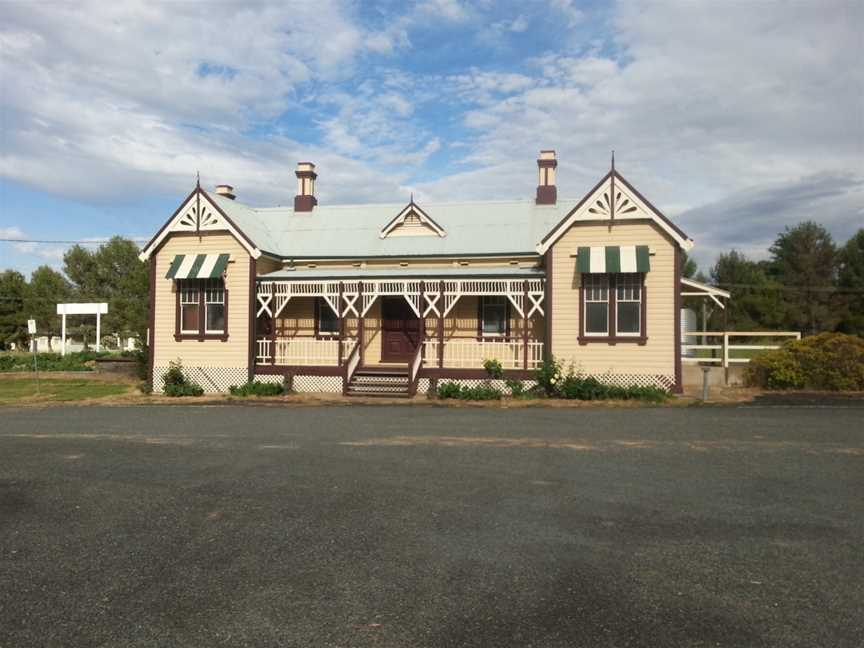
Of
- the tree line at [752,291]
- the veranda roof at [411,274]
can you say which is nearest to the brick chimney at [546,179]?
the veranda roof at [411,274]

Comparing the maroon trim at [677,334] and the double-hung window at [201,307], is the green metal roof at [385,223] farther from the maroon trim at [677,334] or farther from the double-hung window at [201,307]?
the maroon trim at [677,334]

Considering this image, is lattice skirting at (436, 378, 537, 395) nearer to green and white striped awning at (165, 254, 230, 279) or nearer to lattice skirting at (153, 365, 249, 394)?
lattice skirting at (153, 365, 249, 394)

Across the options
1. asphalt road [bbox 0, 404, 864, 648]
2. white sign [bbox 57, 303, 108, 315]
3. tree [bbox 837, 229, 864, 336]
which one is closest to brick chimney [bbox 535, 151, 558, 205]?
asphalt road [bbox 0, 404, 864, 648]

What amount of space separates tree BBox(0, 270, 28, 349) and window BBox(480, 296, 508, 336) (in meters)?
52.5

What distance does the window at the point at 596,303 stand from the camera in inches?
734

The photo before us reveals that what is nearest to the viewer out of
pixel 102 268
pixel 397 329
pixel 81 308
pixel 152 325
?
pixel 152 325

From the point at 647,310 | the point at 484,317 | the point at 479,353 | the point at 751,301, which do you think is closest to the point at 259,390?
the point at 479,353

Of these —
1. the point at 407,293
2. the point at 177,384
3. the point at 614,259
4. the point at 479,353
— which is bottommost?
the point at 177,384

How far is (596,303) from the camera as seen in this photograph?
18734mm

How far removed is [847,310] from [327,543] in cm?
6377

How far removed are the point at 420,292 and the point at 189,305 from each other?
7.92 metres

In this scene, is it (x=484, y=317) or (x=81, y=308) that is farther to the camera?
(x=81, y=308)

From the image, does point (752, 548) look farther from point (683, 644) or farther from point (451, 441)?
point (451, 441)

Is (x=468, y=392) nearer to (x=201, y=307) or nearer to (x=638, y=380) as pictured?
(x=638, y=380)
